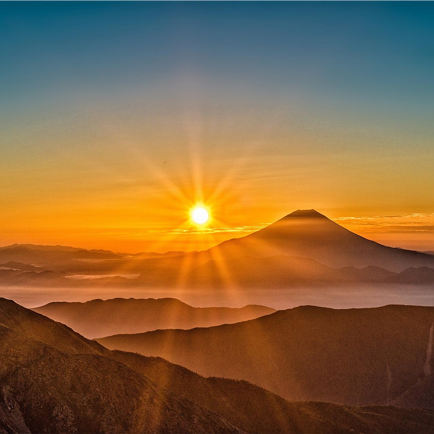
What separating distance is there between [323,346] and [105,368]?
147 feet

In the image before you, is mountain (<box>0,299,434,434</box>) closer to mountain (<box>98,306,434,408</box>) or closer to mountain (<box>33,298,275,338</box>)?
mountain (<box>98,306,434,408</box>)

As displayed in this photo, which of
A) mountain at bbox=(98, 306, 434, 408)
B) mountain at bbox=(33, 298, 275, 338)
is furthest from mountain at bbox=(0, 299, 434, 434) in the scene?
mountain at bbox=(33, 298, 275, 338)

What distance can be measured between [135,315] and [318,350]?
197 feet

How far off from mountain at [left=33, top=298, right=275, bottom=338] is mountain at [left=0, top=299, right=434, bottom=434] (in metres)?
68.7

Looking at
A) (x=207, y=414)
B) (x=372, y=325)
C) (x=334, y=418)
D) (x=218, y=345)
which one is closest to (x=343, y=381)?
(x=372, y=325)

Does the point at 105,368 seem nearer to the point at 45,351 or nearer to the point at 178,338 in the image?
the point at 45,351

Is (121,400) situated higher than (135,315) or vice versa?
(121,400)

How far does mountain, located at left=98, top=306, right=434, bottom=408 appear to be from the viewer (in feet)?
201

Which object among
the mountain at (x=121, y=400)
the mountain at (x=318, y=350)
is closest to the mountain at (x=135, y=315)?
the mountain at (x=318, y=350)

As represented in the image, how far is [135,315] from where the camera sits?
120125 mm

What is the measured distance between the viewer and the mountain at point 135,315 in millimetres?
112562

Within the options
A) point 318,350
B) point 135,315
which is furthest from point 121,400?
point 135,315

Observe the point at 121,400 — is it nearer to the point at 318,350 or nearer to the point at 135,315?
the point at 318,350

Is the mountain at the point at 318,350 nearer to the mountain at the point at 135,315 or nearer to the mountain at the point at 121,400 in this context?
the mountain at the point at 121,400
